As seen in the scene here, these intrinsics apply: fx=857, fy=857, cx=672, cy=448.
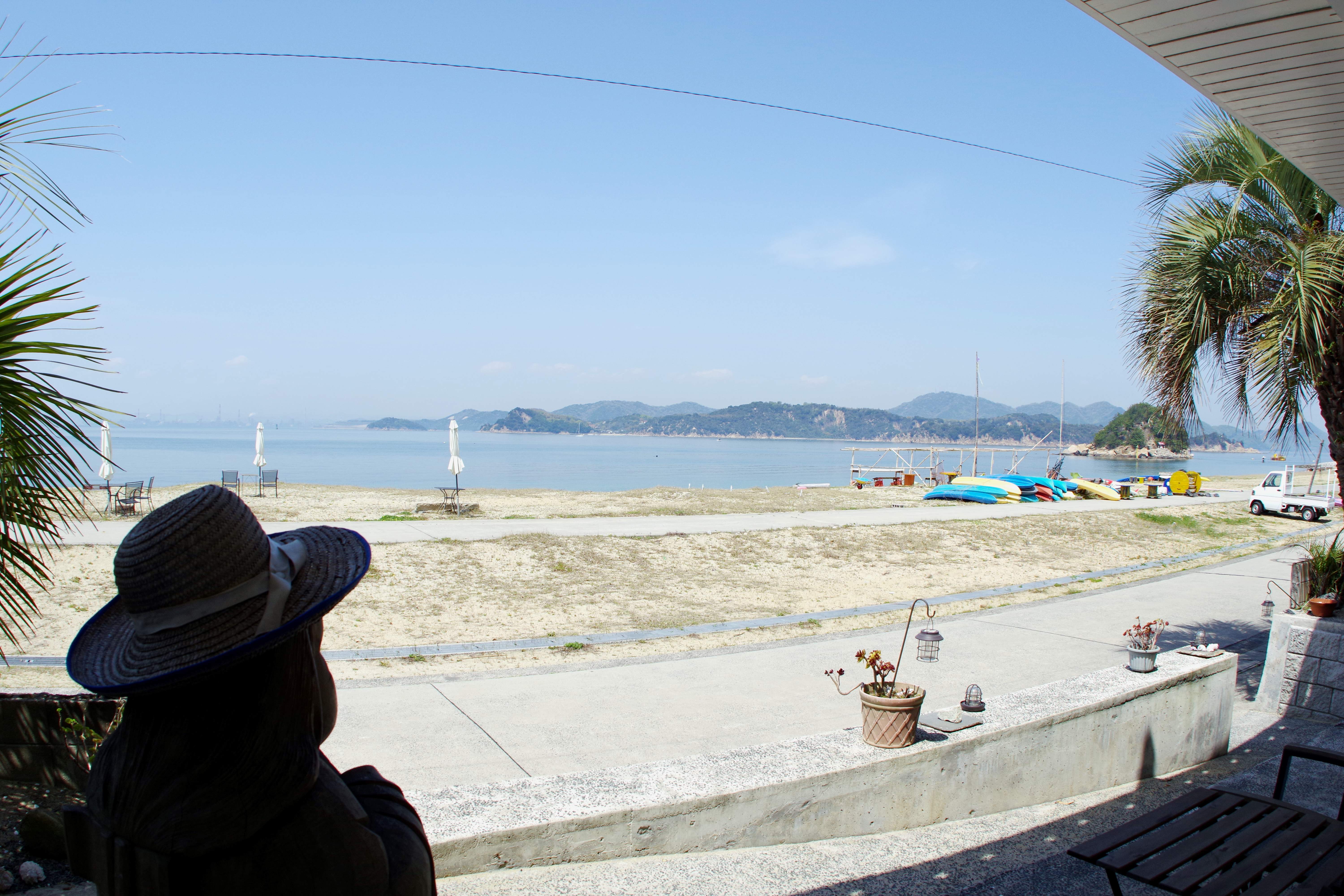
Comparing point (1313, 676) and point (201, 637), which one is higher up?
point (201, 637)

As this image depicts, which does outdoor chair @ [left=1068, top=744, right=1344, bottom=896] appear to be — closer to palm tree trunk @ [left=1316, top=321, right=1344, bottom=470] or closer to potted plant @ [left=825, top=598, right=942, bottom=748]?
potted plant @ [left=825, top=598, right=942, bottom=748]

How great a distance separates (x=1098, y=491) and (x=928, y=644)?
25.9 metres

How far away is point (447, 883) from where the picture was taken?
2902 millimetres

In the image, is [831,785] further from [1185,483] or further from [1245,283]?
[1185,483]

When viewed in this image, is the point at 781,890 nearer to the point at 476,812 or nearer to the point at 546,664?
the point at 476,812

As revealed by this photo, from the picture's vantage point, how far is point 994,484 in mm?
28781

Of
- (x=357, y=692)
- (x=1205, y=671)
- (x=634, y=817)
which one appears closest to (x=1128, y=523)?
(x=1205, y=671)

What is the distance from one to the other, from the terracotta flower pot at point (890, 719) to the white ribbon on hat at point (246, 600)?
301cm

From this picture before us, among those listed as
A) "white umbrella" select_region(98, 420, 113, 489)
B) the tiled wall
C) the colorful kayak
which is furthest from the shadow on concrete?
the colorful kayak

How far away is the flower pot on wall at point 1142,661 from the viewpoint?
16.6ft

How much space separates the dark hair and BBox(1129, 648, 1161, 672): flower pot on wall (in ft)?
16.8

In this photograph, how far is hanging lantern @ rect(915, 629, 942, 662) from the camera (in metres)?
6.44

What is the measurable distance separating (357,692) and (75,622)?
3.98 meters

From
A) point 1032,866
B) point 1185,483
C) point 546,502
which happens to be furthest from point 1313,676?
point 1185,483
